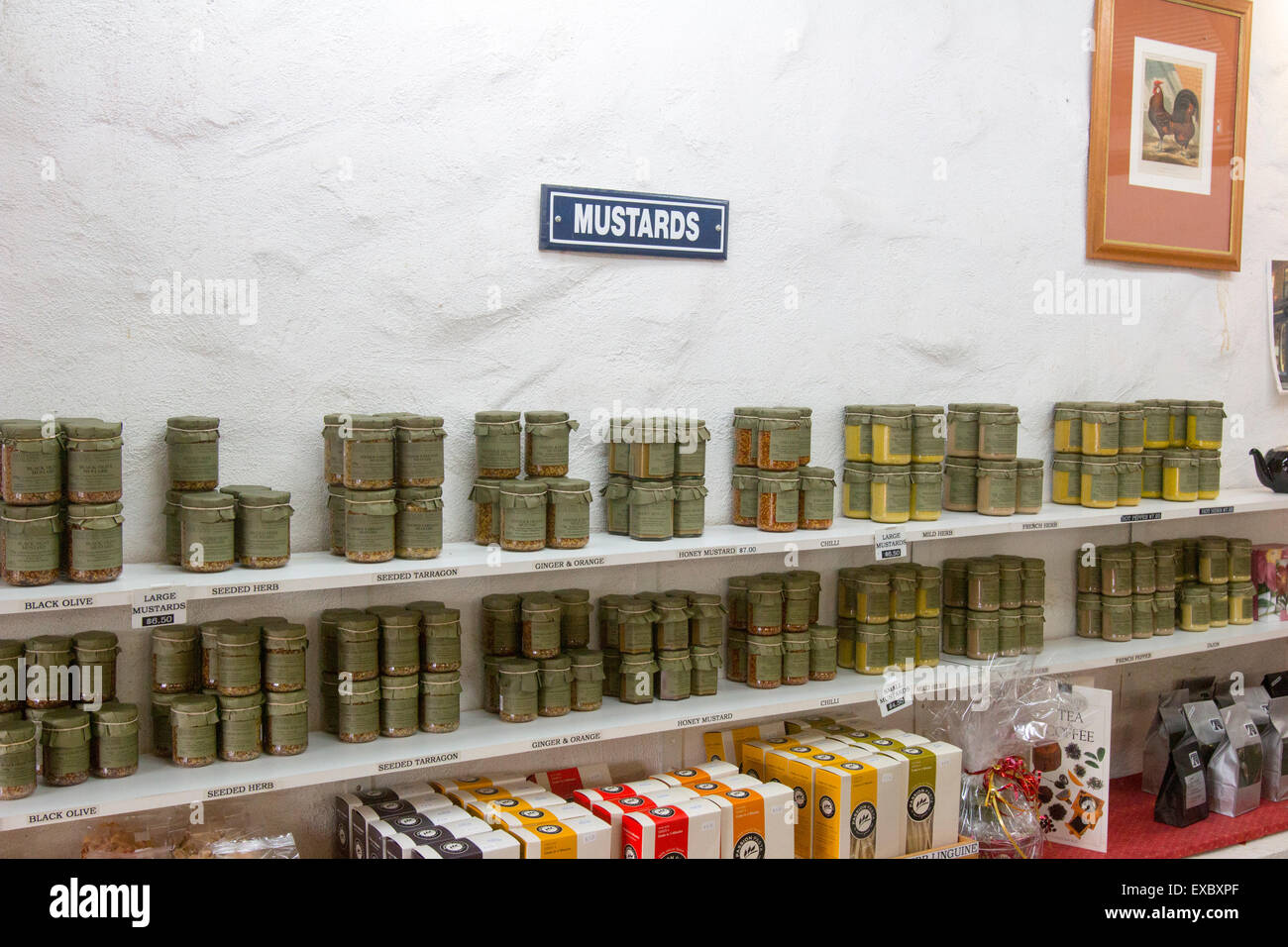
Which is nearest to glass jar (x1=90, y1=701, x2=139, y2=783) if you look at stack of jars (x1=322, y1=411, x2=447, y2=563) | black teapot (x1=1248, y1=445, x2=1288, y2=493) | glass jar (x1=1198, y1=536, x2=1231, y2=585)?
stack of jars (x1=322, y1=411, x2=447, y2=563)

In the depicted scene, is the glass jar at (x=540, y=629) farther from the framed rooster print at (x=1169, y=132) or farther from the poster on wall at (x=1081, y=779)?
the framed rooster print at (x=1169, y=132)

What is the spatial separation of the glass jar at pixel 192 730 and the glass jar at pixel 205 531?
295 millimetres

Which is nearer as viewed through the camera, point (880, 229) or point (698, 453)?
A: point (698, 453)

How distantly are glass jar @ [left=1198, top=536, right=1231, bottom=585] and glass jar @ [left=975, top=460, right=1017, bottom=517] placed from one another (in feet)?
3.18

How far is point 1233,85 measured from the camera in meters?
4.41

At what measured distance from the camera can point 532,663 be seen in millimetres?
3006

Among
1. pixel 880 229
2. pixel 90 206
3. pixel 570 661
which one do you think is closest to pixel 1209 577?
pixel 880 229

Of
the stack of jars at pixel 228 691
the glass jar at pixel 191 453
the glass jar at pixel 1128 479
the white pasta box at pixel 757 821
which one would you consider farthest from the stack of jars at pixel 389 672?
the glass jar at pixel 1128 479

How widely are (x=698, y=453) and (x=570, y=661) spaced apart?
2.12 feet

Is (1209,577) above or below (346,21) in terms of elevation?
below

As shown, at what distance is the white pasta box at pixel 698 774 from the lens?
10.3 feet

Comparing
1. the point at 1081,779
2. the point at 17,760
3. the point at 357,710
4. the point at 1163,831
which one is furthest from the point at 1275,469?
the point at 17,760

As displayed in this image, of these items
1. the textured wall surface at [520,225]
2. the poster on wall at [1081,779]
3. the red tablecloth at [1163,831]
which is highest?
the textured wall surface at [520,225]

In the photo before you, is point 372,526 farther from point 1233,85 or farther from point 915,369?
point 1233,85
